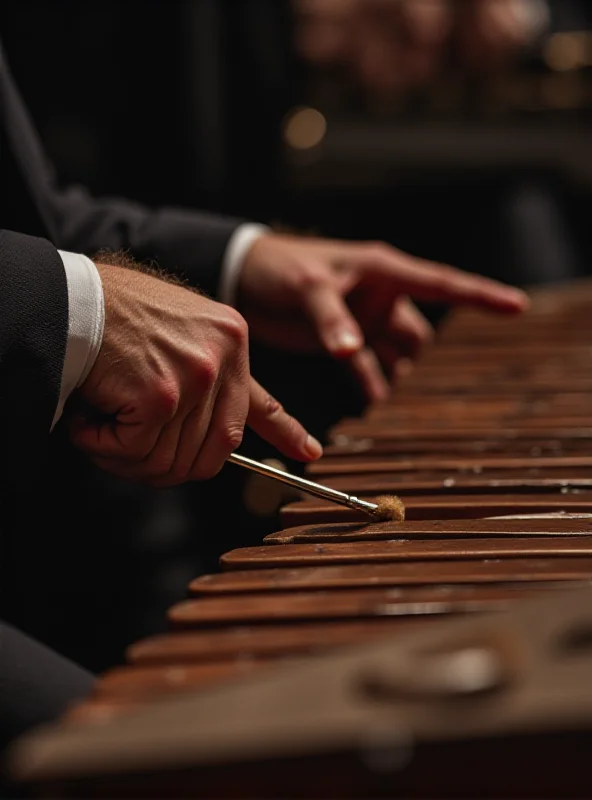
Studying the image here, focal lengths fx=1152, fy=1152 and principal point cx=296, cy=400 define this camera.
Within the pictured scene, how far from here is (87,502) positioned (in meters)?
1.90

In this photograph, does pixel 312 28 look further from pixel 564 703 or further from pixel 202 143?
pixel 564 703

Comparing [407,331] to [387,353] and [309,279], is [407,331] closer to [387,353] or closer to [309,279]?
[387,353]

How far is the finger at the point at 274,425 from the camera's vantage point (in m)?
0.96

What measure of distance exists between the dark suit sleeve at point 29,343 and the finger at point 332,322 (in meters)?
0.50

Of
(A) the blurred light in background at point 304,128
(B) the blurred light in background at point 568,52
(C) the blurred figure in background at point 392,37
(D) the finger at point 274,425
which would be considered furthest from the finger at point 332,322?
(B) the blurred light in background at point 568,52

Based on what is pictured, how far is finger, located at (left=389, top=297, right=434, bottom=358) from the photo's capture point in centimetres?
168

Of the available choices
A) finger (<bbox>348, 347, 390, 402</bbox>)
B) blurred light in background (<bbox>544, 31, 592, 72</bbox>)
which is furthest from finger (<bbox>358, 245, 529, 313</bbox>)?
blurred light in background (<bbox>544, 31, 592, 72</bbox>)

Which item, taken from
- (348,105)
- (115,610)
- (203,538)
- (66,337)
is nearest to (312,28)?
(348,105)

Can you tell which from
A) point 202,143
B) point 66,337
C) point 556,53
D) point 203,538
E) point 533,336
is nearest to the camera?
point 66,337

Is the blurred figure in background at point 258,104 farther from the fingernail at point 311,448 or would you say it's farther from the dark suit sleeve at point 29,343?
the dark suit sleeve at point 29,343

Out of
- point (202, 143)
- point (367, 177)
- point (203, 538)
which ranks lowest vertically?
point (203, 538)

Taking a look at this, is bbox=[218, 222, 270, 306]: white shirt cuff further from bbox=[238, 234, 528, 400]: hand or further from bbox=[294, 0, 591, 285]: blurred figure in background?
bbox=[294, 0, 591, 285]: blurred figure in background

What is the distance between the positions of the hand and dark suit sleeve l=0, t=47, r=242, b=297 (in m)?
0.05

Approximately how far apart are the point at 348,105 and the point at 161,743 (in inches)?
97.7
